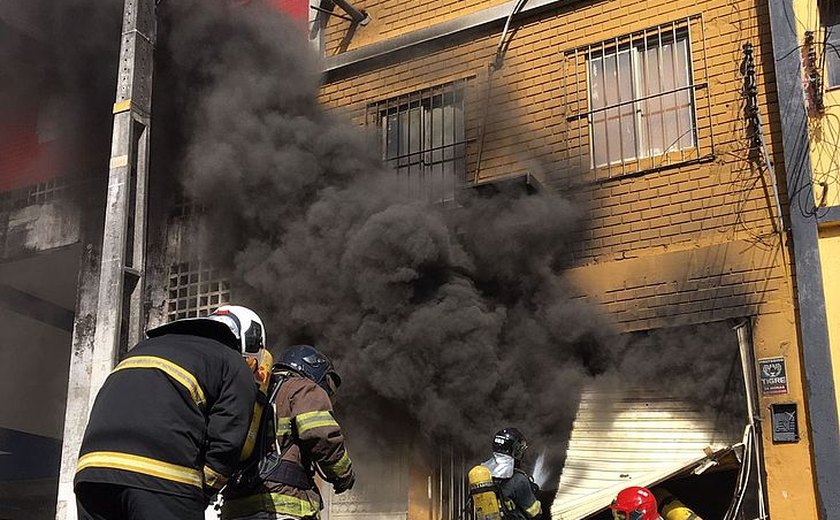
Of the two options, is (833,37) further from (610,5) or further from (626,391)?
(626,391)

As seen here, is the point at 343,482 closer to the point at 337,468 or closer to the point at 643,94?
the point at 337,468

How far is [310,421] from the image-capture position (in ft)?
14.2

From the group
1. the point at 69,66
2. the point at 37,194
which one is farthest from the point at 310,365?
the point at 37,194

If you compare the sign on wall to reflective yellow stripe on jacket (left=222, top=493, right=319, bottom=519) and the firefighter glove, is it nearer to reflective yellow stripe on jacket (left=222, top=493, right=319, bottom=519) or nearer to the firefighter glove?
the firefighter glove

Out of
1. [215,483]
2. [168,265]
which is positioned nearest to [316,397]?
[215,483]

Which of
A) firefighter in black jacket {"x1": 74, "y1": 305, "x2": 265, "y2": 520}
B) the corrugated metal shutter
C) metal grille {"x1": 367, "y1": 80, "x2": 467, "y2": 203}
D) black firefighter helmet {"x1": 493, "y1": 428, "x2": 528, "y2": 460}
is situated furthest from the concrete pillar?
firefighter in black jacket {"x1": 74, "y1": 305, "x2": 265, "y2": 520}

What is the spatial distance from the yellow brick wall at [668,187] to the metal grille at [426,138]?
0.15 metres

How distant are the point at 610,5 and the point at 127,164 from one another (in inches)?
202

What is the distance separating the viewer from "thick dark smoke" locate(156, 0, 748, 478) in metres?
8.09

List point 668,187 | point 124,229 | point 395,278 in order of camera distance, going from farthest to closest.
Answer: point 124,229
point 395,278
point 668,187

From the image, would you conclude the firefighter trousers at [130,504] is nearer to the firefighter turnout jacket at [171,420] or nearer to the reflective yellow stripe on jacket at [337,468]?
the firefighter turnout jacket at [171,420]

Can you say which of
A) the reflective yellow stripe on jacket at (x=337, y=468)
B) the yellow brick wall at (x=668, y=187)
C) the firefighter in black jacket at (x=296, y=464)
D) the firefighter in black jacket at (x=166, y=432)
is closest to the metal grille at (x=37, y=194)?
the yellow brick wall at (x=668, y=187)

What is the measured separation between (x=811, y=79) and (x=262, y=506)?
18.8 ft

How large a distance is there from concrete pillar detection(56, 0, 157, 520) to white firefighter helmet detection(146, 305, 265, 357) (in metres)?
5.41
